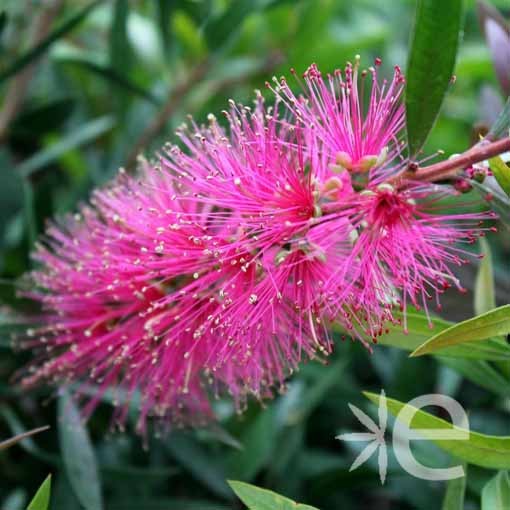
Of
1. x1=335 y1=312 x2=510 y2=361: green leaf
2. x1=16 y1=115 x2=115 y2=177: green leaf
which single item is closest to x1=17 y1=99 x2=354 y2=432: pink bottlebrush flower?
x1=335 y1=312 x2=510 y2=361: green leaf

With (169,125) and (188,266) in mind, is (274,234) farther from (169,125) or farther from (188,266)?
(169,125)

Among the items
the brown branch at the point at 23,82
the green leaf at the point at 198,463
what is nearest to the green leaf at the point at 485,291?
the green leaf at the point at 198,463

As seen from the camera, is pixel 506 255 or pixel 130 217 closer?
pixel 130 217

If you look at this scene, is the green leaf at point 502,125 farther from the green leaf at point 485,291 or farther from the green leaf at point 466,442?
the green leaf at point 466,442

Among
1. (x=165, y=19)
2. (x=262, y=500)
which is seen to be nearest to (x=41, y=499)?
(x=262, y=500)

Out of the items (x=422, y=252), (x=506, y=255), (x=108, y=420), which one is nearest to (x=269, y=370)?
(x=422, y=252)

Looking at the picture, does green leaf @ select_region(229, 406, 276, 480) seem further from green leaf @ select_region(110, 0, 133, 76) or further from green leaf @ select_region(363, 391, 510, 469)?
green leaf @ select_region(110, 0, 133, 76)
